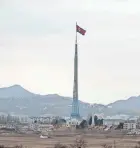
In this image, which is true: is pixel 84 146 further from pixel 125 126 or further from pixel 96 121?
pixel 96 121

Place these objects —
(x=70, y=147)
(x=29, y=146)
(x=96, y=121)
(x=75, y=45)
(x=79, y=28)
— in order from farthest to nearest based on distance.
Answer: (x=96, y=121) → (x=75, y=45) → (x=79, y=28) → (x=29, y=146) → (x=70, y=147)

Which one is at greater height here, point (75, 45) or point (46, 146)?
point (75, 45)

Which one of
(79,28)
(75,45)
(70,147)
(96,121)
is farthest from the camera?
(96,121)

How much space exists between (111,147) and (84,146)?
547 cm

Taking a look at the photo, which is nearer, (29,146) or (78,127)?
(29,146)

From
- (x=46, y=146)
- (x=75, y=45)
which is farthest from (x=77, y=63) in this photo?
(x=46, y=146)

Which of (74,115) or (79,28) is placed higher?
(79,28)

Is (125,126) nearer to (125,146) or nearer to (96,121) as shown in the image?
(96,121)

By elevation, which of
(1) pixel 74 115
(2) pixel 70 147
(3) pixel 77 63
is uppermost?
(3) pixel 77 63

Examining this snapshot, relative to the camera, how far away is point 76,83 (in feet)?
584

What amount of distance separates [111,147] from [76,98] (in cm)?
9484

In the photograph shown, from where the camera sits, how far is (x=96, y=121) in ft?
627

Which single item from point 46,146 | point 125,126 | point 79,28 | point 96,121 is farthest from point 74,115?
point 46,146

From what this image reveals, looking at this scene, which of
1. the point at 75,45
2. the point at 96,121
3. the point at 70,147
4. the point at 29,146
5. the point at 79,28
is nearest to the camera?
the point at 70,147
